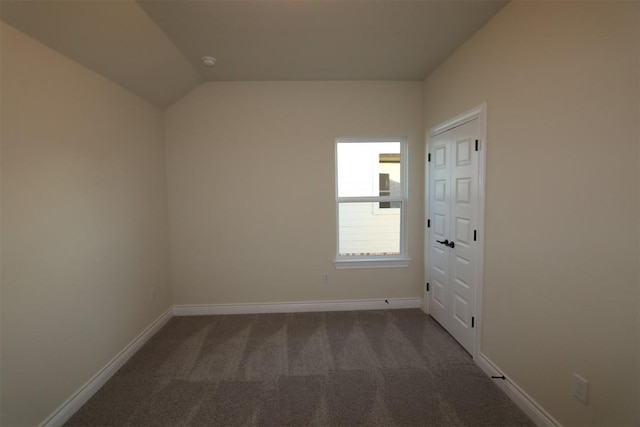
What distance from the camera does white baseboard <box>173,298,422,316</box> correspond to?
332 cm

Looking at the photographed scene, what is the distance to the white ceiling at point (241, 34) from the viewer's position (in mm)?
1719

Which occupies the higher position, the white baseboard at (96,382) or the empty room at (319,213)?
the empty room at (319,213)

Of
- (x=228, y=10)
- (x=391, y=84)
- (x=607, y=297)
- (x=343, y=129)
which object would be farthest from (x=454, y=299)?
(x=228, y=10)

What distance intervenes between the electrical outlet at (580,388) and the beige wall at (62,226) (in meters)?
3.09

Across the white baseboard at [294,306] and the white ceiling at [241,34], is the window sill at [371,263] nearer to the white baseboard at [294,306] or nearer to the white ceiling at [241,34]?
the white baseboard at [294,306]

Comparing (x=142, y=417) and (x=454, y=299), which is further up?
(x=454, y=299)

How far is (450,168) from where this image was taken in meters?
2.69

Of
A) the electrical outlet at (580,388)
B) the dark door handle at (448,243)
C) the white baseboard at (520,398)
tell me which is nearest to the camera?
the electrical outlet at (580,388)

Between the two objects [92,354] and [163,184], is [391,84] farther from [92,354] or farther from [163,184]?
[92,354]

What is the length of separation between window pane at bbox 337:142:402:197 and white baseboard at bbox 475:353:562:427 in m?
1.95

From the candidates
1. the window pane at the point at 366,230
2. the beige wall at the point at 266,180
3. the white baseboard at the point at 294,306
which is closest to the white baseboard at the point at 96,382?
the white baseboard at the point at 294,306

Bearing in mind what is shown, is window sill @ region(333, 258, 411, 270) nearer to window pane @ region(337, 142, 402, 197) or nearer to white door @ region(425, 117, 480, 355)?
white door @ region(425, 117, 480, 355)

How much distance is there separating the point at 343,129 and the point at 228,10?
65.9 inches

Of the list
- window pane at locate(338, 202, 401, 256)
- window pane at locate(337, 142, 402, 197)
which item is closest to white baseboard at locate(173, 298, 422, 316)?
window pane at locate(338, 202, 401, 256)
